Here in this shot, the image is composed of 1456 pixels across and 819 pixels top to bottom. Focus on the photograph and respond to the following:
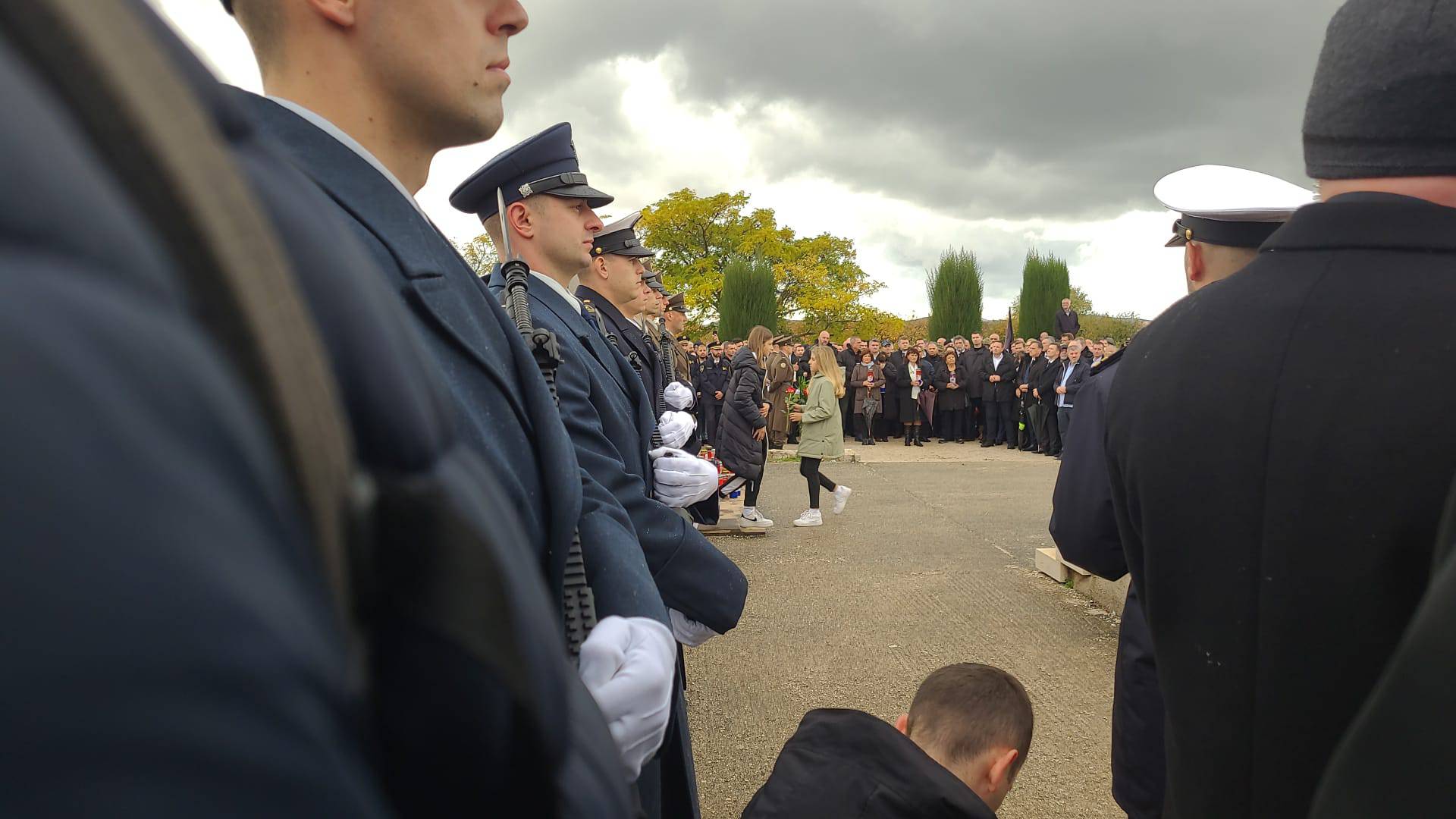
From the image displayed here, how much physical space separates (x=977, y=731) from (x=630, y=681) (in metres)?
1.50

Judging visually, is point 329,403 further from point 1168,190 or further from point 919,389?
point 919,389

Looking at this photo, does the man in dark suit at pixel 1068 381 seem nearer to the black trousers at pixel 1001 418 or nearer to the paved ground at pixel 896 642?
the black trousers at pixel 1001 418

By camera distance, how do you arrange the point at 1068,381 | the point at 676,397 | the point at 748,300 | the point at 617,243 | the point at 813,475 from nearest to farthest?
the point at 617,243 < the point at 676,397 < the point at 813,475 < the point at 1068,381 < the point at 748,300

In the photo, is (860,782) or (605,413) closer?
(860,782)

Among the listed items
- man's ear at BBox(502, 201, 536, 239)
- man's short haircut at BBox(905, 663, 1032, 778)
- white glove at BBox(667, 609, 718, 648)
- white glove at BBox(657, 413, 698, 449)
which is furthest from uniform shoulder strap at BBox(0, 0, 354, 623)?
white glove at BBox(657, 413, 698, 449)

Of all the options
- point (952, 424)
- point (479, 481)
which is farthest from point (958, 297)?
point (479, 481)

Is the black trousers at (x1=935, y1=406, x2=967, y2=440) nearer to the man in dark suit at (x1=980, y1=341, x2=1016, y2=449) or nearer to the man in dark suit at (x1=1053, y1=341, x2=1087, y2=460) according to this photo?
the man in dark suit at (x1=980, y1=341, x2=1016, y2=449)

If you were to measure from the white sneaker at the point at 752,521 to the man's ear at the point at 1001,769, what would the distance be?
623 cm

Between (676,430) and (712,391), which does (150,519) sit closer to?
(676,430)

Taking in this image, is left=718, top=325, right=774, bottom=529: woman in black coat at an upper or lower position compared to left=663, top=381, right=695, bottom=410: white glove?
lower

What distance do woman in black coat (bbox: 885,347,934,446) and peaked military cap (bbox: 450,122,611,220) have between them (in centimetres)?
1626

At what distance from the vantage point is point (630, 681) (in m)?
1.16

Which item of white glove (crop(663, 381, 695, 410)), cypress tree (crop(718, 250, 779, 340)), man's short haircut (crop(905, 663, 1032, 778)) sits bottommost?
man's short haircut (crop(905, 663, 1032, 778))

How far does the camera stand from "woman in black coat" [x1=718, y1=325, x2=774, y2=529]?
8648 mm
